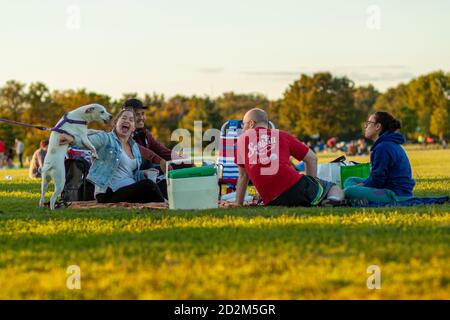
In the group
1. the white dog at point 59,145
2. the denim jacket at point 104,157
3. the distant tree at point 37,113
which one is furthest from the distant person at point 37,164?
the distant tree at point 37,113

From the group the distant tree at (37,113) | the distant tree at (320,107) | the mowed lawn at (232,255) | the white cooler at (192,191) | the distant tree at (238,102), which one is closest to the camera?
the mowed lawn at (232,255)

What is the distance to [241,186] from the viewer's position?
10711mm

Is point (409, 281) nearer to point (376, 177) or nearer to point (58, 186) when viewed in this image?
point (376, 177)

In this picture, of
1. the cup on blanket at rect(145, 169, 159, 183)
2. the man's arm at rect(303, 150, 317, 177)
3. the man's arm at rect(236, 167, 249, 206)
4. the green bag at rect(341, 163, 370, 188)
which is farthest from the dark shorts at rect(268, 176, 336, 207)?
the cup on blanket at rect(145, 169, 159, 183)

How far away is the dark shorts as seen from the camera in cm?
1021

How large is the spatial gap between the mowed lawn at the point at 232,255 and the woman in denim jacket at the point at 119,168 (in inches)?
88.5

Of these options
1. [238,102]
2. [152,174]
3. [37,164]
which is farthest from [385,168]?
[238,102]

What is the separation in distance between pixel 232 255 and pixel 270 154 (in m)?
3.82

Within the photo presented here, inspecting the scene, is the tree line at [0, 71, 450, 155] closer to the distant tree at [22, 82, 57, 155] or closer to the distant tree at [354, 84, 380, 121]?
the distant tree at [22, 82, 57, 155]

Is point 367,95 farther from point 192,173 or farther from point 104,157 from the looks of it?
point 192,173

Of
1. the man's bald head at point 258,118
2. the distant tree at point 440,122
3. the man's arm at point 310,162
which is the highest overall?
the distant tree at point 440,122

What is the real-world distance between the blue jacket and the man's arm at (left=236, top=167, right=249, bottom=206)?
1.65m

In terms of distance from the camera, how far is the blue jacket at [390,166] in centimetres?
1039

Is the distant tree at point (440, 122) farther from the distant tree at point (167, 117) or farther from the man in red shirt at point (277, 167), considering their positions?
the man in red shirt at point (277, 167)
